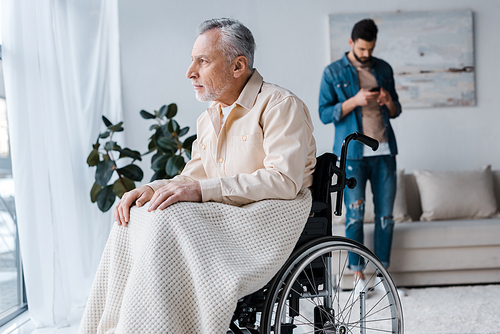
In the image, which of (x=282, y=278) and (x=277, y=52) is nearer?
(x=282, y=278)

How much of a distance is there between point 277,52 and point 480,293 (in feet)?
7.17

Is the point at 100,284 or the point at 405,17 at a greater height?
the point at 405,17

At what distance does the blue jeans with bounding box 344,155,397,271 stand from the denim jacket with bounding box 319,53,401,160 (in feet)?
0.63

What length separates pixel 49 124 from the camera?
2.16 meters

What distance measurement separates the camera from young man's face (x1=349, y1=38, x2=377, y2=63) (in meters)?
2.80

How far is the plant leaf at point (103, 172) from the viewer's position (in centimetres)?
249

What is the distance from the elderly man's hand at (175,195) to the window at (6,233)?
4.53 feet

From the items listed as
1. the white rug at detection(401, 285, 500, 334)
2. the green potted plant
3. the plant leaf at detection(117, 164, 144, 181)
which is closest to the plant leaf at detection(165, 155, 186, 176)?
the green potted plant

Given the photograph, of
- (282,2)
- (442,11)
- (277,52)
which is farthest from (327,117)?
(442,11)

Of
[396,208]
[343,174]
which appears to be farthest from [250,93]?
[396,208]

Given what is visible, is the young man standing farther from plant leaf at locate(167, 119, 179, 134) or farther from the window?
the window

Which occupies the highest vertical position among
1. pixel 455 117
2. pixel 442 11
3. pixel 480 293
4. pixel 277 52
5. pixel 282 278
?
pixel 442 11

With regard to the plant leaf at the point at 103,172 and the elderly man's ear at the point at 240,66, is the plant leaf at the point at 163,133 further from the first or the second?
the elderly man's ear at the point at 240,66

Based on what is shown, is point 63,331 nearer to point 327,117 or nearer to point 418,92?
point 327,117
